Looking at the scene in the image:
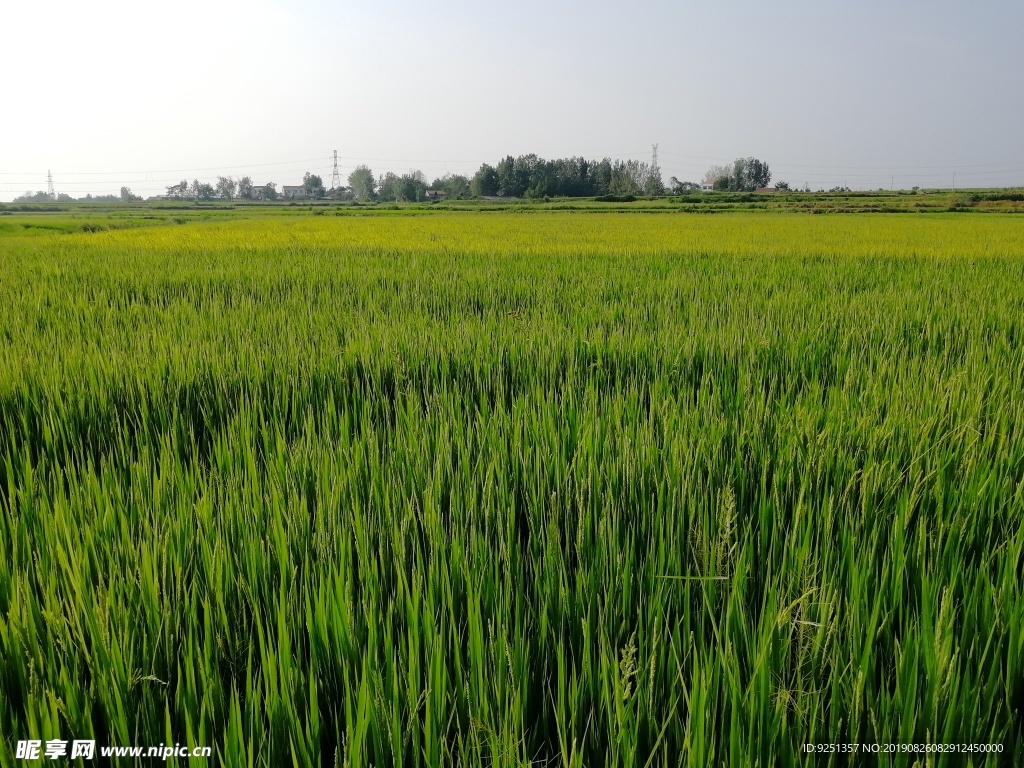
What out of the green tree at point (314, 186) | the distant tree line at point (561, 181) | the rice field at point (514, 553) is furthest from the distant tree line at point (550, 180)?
the rice field at point (514, 553)

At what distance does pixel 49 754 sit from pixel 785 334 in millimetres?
3351

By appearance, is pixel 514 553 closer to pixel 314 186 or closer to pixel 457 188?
pixel 457 188

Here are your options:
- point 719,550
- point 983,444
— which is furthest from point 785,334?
point 719,550

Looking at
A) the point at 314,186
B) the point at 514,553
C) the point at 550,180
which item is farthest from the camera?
the point at 314,186

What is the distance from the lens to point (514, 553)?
1.18 m

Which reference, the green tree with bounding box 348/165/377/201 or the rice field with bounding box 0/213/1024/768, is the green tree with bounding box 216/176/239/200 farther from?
the rice field with bounding box 0/213/1024/768

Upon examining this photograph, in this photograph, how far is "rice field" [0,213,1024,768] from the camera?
0.78 meters

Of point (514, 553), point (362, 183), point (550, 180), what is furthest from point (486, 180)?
point (514, 553)

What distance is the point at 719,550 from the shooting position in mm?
1053

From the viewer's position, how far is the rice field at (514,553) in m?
0.78

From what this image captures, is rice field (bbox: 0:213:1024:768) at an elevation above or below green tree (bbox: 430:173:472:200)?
below

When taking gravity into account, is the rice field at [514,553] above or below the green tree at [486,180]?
below

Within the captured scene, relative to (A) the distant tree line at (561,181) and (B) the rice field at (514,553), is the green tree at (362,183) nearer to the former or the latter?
(A) the distant tree line at (561,181)

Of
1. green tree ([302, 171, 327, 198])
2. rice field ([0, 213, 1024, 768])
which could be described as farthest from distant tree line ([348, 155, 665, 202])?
rice field ([0, 213, 1024, 768])
